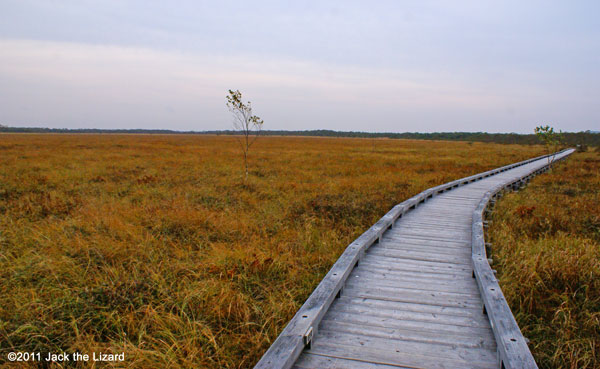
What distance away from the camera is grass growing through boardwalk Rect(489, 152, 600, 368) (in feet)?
11.1

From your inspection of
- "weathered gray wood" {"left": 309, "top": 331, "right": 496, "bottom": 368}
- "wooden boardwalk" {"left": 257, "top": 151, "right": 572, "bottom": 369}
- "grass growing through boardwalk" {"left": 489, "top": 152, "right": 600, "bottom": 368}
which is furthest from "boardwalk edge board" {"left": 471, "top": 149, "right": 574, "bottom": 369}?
"grass growing through boardwalk" {"left": 489, "top": 152, "right": 600, "bottom": 368}

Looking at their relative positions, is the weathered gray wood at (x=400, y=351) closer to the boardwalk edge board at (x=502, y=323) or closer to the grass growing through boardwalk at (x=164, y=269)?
the boardwalk edge board at (x=502, y=323)

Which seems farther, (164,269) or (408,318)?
(164,269)

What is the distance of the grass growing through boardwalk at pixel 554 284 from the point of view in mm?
3375

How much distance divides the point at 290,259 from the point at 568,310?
11.3 feet

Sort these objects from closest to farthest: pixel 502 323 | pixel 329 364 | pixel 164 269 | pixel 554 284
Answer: pixel 329 364, pixel 502 323, pixel 554 284, pixel 164 269

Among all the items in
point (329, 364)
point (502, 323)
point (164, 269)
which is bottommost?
point (164, 269)

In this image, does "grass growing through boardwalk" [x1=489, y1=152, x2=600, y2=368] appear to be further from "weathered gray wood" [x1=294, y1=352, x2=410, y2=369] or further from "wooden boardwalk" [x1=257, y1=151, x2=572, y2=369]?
"weathered gray wood" [x1=294, y1=352, x2=410, y2=369]

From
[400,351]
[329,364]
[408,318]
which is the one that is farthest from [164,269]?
[400,351]

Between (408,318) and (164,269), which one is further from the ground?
(408,318)

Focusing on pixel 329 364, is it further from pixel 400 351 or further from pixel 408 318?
pixel 408 318

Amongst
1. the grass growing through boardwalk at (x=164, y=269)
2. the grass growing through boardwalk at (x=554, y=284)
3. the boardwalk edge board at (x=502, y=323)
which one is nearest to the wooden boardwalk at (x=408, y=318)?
the boardwalk edge board at (x=502, y=323)

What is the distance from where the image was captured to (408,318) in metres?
3.26

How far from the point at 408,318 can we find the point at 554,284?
2.57 meters
